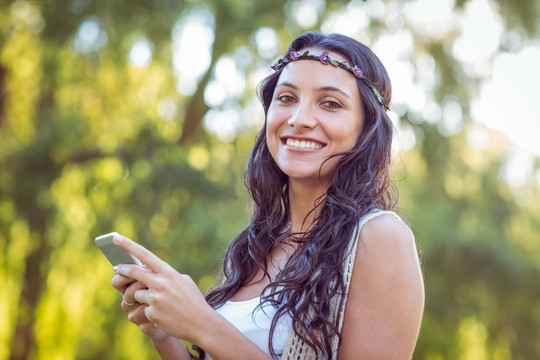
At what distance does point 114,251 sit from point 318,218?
23.0 inches

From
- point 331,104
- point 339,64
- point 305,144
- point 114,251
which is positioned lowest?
point 114,251

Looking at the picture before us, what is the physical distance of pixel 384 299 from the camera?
1541mm

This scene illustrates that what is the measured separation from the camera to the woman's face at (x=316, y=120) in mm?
1816

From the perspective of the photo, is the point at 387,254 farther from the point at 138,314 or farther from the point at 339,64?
the point at 138,314

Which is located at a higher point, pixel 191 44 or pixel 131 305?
pixel 191 44

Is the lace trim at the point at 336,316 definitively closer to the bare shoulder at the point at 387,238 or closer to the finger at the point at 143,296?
the bare shoulder at the point at 387,238

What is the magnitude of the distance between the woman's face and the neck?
0.03 meters

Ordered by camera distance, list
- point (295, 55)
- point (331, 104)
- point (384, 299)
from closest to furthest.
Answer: point (384, 299), point (331, 104), point (295, 55)

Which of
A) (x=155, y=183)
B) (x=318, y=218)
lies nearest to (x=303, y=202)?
(x=318, y=218)

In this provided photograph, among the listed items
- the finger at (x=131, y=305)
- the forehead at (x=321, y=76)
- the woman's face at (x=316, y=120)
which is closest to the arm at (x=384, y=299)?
the woman's face at (x=316, y=120)

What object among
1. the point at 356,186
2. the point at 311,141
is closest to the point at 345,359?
the point at 356,186

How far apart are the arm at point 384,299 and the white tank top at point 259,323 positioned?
0.18m

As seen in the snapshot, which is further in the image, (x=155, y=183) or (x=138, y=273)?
(x=155, y=183)

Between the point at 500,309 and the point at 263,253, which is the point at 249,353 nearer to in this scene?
the point at 263,253
